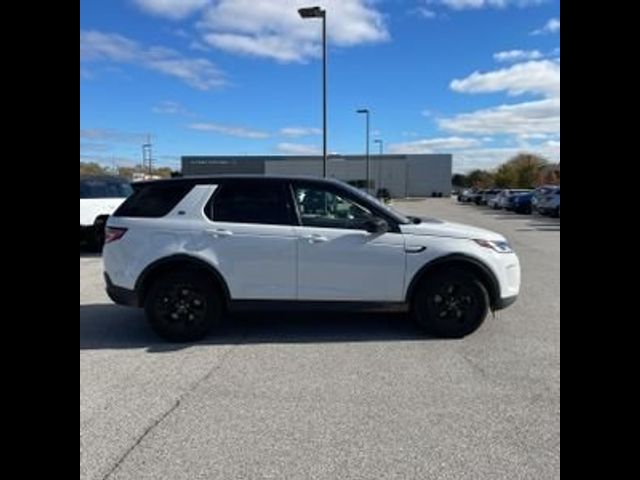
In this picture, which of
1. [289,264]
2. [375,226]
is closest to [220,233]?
[289,264]

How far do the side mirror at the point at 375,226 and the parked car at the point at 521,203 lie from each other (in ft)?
106

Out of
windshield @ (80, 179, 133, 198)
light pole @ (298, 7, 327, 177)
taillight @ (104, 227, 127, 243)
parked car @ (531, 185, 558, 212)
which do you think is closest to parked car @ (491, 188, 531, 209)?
parked car @ (531, 185, 558, 212)

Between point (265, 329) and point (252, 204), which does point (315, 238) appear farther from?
point (265, 329)

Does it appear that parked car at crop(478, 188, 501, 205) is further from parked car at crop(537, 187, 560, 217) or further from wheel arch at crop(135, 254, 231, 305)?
wheel arch at crop(135, 254, 231, 305)

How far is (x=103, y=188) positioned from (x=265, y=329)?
8.73 metres

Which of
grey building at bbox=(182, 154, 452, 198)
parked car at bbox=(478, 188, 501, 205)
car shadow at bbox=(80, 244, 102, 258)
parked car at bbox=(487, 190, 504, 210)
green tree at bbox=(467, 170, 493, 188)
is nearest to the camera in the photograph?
car shadow at bbox=(80, 244, 102, 258)

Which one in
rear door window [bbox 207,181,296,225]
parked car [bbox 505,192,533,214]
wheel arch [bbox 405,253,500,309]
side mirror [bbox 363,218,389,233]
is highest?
parked car [bbox 505,192,533,214]

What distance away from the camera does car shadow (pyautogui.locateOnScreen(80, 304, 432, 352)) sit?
5.85m

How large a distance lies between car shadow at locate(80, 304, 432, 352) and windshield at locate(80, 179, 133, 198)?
6520mm

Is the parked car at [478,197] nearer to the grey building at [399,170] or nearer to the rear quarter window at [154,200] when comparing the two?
the grey building at [399,170]

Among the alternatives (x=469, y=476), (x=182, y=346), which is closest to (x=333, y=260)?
(x=182, y=346)

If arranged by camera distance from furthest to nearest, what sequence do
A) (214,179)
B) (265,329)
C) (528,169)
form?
(528,169)
(265,329)
(214,179)

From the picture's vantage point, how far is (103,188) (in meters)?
13.5
